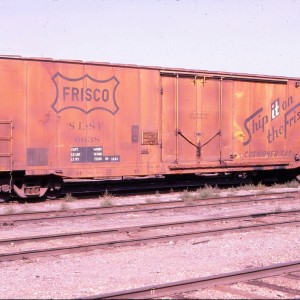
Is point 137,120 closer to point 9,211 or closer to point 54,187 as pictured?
point 54,187

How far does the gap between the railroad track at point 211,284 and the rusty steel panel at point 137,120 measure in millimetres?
7892

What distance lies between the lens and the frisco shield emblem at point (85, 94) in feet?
43.2

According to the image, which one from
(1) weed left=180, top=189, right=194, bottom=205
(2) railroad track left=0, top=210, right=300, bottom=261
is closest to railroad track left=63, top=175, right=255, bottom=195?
(1) weed left=180, top=189, right=194, bottom=205

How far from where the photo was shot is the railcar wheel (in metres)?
13.7

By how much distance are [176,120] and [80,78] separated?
124 inches

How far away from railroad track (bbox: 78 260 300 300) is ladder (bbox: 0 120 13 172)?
26.3ft

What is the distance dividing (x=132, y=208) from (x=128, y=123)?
8.88ft

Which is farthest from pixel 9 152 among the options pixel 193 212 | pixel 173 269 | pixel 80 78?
pixel 173 269

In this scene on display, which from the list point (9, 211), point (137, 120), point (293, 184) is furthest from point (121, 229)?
point (293, 184)

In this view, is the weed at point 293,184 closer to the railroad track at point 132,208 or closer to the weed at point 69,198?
the railroad track at point 132,208

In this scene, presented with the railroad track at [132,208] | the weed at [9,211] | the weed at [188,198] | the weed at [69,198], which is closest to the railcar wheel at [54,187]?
the weed at [69,198]

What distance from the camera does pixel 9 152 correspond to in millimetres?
12523

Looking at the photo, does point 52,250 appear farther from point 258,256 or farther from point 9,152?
point 9,152

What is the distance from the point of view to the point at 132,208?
41.0 feet
